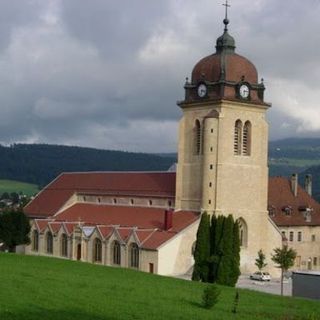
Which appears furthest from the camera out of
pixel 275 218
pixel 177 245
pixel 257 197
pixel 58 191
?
pixel 58 191

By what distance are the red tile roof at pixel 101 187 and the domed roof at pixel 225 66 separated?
1191cm

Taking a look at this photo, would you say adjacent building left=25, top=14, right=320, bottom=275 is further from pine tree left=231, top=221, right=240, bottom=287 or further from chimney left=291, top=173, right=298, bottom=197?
pine tree left=231, top=221, right=240, bottom=287

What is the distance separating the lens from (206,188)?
69438 millimetres

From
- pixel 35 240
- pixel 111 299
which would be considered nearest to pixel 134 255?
pixel 35 240

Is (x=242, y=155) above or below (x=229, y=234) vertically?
above

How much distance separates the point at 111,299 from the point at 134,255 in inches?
1470

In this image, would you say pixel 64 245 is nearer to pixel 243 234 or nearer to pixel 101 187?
pixel 101 187

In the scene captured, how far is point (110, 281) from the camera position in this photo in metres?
40.4

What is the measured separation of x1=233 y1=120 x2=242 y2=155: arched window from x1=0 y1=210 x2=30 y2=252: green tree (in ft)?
81.5

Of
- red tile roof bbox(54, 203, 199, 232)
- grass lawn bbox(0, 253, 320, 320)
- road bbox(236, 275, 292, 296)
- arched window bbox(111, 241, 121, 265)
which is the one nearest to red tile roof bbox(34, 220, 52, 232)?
red tile roof bbox(54, 203, 199, 232)

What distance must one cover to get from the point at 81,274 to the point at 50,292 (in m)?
11.3

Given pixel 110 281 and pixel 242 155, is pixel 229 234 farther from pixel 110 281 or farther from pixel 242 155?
pixel 110 281

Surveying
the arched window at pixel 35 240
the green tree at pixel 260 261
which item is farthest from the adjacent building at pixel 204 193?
the arched window at pixel 35 240

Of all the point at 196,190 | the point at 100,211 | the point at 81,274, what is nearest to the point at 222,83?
the point at 196,190
